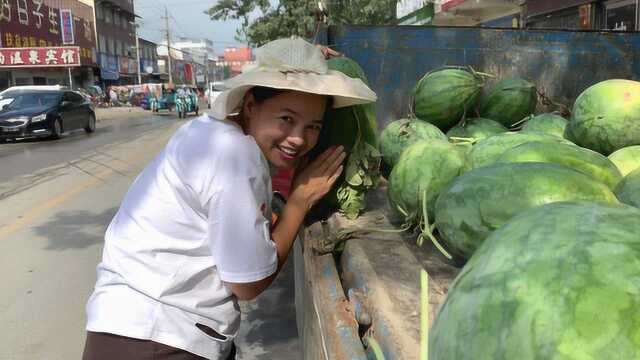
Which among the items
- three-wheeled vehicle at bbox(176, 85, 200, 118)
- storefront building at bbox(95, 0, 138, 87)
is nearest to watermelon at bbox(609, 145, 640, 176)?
three-wheeled vehicle at bbox(176, 85, 200, 118)

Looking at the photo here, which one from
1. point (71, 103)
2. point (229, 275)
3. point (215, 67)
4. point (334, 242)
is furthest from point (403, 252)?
point (215, 67)

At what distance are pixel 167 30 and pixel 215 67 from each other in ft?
149

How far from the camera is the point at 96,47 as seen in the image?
165 ft

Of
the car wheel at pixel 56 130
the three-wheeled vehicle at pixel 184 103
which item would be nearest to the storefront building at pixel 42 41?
the three-wheeled vehicle at pixel 184 103

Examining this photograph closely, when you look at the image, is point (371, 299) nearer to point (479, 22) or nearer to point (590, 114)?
point (590, 114)

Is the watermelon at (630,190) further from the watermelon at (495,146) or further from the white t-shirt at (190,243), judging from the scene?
the white t-shirt at (190,243)

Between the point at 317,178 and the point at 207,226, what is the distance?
63cm

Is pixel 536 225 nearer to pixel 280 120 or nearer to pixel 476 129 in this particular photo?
pixel 280 120

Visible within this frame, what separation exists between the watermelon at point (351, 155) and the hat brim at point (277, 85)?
0.49 metres

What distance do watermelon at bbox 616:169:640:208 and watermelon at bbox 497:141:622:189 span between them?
10 cm

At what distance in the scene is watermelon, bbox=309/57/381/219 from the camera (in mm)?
2311

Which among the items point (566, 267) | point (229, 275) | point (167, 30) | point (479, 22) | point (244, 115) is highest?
point (167, 30)

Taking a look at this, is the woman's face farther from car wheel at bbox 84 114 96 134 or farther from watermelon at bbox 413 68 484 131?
car wheel at bbox 84 114 96 134

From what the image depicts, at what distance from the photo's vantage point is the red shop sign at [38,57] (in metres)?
35.2
